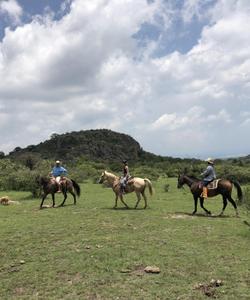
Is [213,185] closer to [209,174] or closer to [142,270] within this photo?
[209,174]

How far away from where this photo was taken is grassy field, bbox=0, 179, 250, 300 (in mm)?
8438

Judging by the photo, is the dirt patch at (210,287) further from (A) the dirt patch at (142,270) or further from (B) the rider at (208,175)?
(B) the rider at (208,175)

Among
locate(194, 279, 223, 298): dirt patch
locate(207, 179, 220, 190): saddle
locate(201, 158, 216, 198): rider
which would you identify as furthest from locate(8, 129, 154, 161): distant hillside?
locate(194, 279, 223, 298): dirt patch

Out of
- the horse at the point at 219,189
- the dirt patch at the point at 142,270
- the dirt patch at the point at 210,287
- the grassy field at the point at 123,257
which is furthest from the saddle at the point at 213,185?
the dirt patch at the point at 210,287

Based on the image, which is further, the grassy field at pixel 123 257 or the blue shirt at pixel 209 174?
the blue shirt at pixel 209 174

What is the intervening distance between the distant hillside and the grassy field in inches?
3831

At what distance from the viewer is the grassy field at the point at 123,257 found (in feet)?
27.7

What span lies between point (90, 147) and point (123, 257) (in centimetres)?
11100

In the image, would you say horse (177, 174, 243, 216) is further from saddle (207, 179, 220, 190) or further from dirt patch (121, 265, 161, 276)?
dirt patch (121, 265, 161, 276)

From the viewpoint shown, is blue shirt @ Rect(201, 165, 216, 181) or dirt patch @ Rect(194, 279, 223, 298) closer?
dirt patch @ Rect(194, 279, 223, 298)

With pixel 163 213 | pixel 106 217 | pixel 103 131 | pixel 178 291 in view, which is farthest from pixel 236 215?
pixel 103 131

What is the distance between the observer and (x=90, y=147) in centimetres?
12094

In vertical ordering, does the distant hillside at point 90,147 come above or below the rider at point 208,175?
above

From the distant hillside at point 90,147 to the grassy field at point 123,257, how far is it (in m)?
97.3
